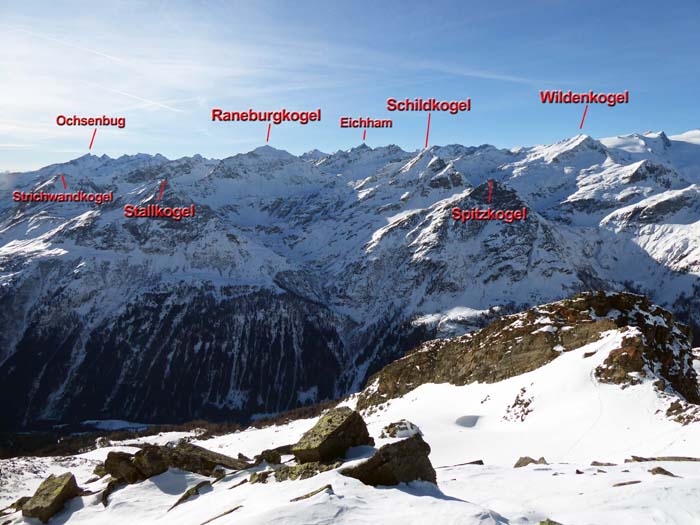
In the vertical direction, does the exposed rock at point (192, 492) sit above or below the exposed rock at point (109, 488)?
above

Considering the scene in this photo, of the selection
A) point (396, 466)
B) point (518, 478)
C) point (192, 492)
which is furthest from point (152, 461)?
point (518, 478)

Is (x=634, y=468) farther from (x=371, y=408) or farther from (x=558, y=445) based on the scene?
(x=371, y=408)

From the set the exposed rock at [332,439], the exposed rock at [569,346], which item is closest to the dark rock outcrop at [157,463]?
the exposed rock at [332,439]

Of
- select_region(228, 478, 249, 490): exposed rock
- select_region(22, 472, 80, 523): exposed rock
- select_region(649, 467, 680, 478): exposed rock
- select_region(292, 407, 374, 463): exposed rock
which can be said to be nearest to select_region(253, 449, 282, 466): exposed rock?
select_region(228, 478, 249, 490): exposed rock

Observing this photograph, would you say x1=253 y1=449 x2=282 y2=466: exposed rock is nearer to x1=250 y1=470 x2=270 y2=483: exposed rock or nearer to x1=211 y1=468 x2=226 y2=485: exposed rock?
x1=211 y1=468 x2=226 y2=485: exposed rock

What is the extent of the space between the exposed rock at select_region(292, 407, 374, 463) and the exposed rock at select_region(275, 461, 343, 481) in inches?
17.3

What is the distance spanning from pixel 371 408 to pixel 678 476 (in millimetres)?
52666

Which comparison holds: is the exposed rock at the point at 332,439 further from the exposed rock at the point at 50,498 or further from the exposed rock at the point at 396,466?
the exposed rock at the point at 50,498

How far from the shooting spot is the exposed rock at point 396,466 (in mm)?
19141

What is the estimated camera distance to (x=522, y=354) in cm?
5819

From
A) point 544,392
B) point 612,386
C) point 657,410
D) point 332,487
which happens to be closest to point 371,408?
point 544,392

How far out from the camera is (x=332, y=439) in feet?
70.3

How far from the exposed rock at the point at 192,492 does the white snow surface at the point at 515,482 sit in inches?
16.9

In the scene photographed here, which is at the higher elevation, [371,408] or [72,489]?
[72,489]
